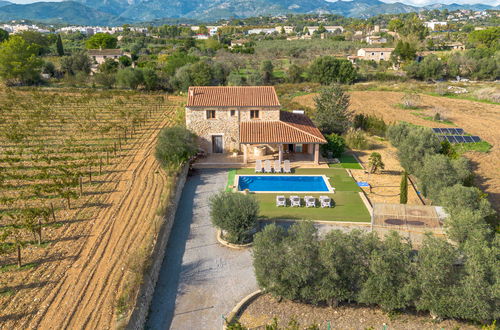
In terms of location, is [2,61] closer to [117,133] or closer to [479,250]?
[117,133]

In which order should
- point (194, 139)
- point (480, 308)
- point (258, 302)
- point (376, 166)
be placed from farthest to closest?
point (194, 139), point (376, 166), point (258, 302), point (480, 308)

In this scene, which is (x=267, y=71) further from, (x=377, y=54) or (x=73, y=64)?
(x=377, y=54)

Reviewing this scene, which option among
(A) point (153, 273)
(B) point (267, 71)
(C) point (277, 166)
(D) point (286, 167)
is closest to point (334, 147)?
(D) point (286, 167)

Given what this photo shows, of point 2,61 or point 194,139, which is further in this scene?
point 2,61

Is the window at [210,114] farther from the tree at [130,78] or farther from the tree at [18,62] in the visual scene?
the tree at [18,62]

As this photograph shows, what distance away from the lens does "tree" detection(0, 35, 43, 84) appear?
53562 millimetres

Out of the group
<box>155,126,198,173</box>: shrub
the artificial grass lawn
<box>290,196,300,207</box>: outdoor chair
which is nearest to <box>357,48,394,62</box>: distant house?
the artificial grass lawn

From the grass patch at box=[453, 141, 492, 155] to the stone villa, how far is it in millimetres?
10774

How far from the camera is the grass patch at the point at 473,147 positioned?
27153mm

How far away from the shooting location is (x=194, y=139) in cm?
2566

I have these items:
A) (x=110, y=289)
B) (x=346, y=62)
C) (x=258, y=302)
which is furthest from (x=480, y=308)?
(x=346, y=62)

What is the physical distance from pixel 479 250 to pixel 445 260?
1.23 meters

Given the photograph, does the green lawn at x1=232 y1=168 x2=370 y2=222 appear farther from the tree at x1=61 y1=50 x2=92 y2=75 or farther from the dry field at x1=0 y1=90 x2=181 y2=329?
the tree at x1=61 y1=50 x2=92 y2=75

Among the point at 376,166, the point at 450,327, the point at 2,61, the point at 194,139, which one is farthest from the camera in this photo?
the point at 2,61
